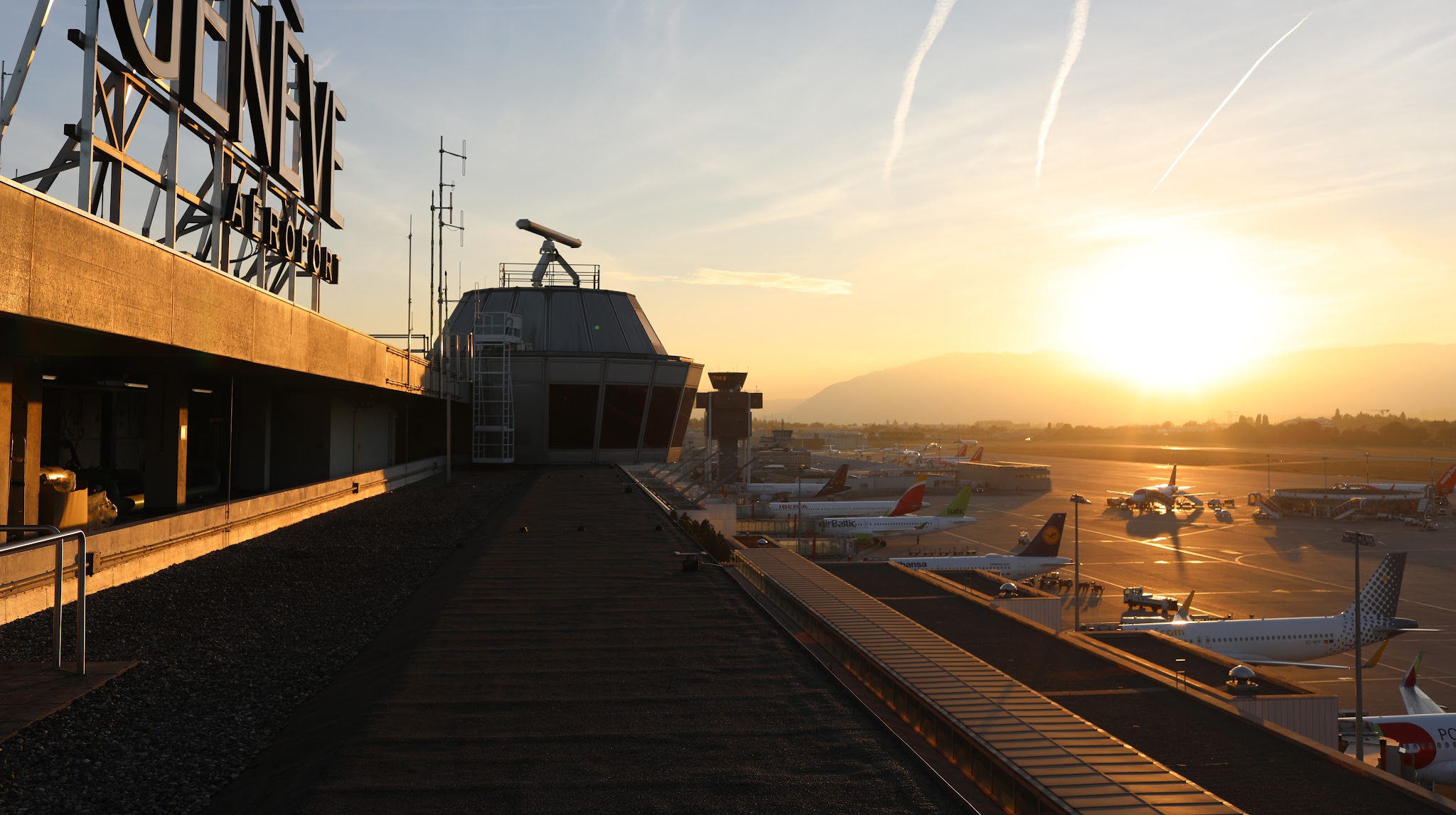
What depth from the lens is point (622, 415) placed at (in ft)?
242

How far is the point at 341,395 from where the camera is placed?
4128 cm

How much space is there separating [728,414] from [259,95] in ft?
210

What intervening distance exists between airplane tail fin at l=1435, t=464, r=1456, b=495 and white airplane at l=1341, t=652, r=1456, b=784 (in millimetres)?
82883

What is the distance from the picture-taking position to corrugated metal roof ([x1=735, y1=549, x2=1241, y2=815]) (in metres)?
8.74

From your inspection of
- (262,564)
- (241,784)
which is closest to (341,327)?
(262,564)

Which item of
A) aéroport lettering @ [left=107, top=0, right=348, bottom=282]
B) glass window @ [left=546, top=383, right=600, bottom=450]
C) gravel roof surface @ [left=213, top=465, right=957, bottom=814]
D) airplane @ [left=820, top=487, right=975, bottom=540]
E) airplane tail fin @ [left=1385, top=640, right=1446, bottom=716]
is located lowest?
airplane tail fin @ [left=1385, top=640, right=1446, bottom=716]

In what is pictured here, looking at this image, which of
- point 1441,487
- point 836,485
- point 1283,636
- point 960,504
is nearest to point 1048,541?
point 1283,636

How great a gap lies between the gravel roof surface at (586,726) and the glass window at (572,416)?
5418 centimetres

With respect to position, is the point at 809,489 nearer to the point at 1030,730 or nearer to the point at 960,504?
the point at 960,504

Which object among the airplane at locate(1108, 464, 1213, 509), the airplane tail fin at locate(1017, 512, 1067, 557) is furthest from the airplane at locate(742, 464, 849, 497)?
the airplane tail fin at locate(1017, 512, 1067, 557)

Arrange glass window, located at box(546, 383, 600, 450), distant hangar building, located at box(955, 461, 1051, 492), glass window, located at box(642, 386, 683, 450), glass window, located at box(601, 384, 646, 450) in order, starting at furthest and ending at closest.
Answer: distant hangar building, located at box(955, 461, 1051, 492), glass window, located at box(642, 386, 683, 450), glass window, located at box(601, 384, 646, 450), glass window, located at box(546, 383, 600, 450)

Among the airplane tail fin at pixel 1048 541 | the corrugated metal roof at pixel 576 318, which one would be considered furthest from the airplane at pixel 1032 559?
the corrugated metal roof at pixel 576 318

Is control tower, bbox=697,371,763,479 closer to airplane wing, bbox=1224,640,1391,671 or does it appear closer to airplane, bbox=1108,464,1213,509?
airplane, bbox=1108,464,1213,509

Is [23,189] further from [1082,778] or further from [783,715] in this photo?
[1082,778]
